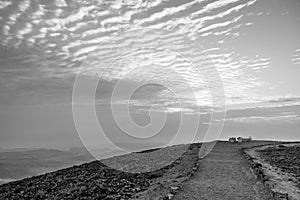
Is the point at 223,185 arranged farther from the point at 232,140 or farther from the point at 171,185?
the point at 232,140

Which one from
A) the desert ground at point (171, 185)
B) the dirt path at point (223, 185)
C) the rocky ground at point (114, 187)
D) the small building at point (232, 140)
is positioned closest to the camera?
the dirt path at point (223, 185)

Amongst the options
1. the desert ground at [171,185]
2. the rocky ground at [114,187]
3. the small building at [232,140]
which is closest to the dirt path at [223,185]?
the desert ground at [171,185]

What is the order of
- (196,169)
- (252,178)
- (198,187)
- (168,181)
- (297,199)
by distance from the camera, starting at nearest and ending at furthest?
(297,199)
(198,187)
(168,181)
(252,178)
(196,169)

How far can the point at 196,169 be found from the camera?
21547mm

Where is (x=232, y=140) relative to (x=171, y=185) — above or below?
above

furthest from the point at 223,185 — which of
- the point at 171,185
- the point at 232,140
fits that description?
the point at 232,140

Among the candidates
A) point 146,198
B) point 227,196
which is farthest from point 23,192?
point 227,196

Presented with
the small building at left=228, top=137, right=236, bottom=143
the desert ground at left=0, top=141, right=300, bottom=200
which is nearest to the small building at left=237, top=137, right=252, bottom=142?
the small building at left=228, top=137, right=236, bottom=143

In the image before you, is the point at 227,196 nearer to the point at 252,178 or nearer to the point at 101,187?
the point at 252,178

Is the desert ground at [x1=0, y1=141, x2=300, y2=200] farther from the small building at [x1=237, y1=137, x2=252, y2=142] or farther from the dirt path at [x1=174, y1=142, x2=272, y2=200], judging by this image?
the small building at [x1=237, y1=137, x2=252, y2=142]

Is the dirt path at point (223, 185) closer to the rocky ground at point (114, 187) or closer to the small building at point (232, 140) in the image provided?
the rocky ground at point (114, 187)

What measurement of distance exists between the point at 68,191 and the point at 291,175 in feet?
49.6

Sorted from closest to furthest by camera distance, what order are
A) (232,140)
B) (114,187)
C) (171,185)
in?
(171,185)
(114,187)
(232,140)

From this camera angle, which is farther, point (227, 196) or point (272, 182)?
point (272, 182)
